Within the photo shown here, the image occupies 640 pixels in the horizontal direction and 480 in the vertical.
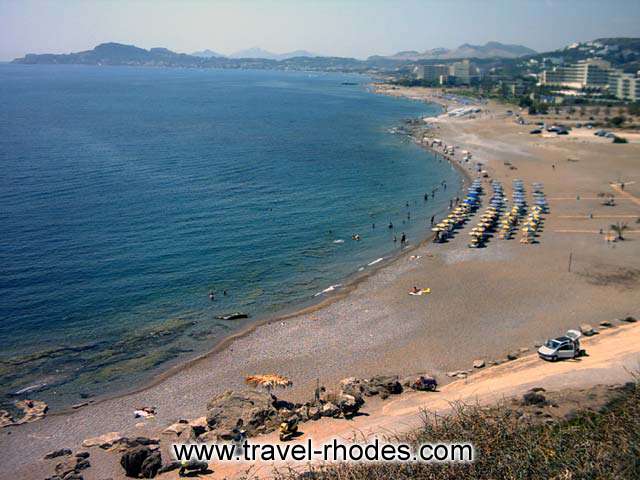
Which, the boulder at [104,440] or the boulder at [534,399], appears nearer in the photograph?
the boulder at [534,399]

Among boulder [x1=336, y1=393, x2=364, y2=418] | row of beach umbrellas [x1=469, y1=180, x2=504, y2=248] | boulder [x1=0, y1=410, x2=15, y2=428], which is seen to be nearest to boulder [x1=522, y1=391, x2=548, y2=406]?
boulder [x1=336, y1=393, x2=364, y2=418]

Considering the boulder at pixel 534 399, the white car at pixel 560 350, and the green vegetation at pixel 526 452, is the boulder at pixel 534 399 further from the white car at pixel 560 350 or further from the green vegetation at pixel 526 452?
the white car at pixel 560 350

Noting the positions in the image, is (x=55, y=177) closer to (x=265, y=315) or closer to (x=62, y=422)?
(x=265, y=315)

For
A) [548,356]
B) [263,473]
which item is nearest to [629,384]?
[548,356]

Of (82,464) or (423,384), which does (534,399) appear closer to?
(423,384)

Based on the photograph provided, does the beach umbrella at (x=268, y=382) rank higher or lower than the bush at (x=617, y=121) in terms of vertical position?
lower

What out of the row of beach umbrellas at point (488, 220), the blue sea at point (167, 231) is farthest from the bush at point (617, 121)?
the row of beach umbrellas at point (488, 220)

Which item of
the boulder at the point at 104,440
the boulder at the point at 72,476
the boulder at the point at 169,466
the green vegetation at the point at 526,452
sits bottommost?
the boulder at the point at 104,440
